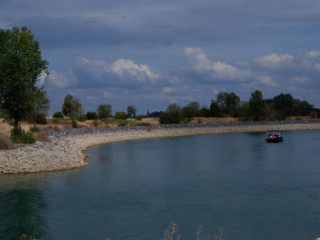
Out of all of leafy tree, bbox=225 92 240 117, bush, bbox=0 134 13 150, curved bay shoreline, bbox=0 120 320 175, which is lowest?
curved bay shoreline, bbox=0 120 320 175

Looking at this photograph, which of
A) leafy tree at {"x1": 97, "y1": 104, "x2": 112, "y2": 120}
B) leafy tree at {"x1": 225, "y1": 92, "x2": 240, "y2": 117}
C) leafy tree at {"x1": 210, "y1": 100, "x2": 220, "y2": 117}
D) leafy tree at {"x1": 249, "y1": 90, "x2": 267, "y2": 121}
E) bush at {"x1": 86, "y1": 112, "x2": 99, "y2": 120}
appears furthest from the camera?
Answer: leafy tree at {"x1": 225, "y1": 92, "x2": 240, "y2": 117}

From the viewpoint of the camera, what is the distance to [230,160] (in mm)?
41938

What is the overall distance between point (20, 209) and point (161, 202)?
726 cm

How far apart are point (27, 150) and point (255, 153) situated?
2701cm

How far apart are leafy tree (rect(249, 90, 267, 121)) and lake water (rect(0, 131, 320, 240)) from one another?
82711mm

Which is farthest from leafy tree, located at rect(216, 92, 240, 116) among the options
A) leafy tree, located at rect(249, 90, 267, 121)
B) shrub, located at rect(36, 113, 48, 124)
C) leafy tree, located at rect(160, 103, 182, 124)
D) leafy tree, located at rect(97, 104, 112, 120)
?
shrub, located at rect(36, 113, 48, 124)

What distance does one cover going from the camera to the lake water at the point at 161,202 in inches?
699

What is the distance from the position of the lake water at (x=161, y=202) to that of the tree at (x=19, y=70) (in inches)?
371

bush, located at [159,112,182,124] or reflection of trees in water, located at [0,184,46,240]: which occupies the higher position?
bush, located at [159,112,182,124]

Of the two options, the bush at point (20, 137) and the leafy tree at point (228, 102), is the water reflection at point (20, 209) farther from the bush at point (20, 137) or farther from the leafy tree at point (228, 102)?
the leafy tree at point (228, 102)

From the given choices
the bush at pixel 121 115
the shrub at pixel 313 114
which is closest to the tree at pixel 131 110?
the bush at pixel 121 115

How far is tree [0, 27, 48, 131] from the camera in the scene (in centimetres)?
3738

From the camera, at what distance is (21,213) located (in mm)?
20406

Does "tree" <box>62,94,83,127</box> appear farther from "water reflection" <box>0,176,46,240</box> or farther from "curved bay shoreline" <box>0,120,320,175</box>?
"water reflection" <box>0,176,46,240</box>
